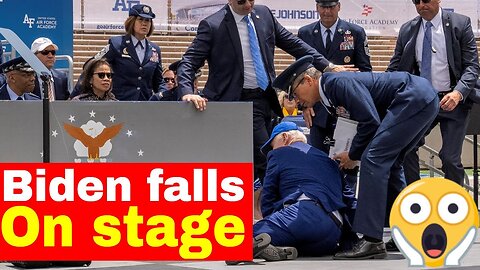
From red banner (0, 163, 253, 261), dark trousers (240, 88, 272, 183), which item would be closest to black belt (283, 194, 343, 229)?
dark trousers (240, 88, 272, 183)

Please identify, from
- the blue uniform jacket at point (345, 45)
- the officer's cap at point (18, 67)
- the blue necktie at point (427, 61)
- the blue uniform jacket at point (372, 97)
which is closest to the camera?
the blue uniform jacket at point (372, 97)

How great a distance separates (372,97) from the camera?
7.92 meters

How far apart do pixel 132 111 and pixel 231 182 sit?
1008 mm

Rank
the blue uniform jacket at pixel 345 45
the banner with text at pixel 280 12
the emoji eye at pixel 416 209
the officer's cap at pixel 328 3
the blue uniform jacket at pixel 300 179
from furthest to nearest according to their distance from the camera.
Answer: the banner with text at pixel 280 12 → the officer's cap at pixel 328 3 → the blue uniform jacket at pixel 345 45 → the blue uniform jacket at pixel 300 179 → the emoji eye at pixel 416 209

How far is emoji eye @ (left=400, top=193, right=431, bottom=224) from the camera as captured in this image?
5.66 metres

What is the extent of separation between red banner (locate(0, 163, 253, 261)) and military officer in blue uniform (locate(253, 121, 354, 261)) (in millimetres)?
1269

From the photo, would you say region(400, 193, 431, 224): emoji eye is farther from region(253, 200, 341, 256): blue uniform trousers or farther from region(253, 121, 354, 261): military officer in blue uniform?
region(253, 200, 341, 256): blue uniform trousers

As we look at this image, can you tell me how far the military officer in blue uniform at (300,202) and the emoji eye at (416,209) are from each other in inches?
77.7

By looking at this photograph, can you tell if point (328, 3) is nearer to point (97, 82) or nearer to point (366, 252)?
point (97, 82)

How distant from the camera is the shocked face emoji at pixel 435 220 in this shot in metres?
5.67

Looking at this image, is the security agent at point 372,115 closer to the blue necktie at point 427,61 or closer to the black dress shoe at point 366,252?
the black dress shoe at point 366,252

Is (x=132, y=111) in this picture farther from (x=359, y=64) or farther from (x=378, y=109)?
(x=359, y=64)

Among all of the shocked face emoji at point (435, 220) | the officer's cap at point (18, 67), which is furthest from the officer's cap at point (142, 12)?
the shocked face emoji at point (435, 220)

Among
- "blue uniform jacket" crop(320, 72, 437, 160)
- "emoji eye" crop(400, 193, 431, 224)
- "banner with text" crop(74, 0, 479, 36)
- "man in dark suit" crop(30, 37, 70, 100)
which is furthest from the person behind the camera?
"banner with text" crop(74, 0, 479, 36)
